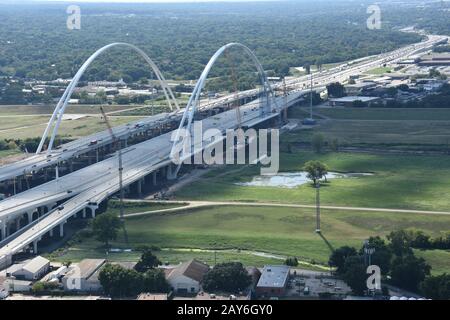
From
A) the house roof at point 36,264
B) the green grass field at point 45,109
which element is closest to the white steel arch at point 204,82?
Result: the green grass field at point 45,109

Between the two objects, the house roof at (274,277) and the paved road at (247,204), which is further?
the paved road at (247,204)

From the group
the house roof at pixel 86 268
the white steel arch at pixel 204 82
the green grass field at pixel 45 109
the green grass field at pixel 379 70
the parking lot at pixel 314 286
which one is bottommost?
the green grass field at pixel 45 109

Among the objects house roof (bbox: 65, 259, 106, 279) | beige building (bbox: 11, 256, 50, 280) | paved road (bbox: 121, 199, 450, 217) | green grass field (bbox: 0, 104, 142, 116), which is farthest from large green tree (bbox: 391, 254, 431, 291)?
green grass field (bbox: 0, 104, 142, 116)

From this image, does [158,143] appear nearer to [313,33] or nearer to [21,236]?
[21,236]

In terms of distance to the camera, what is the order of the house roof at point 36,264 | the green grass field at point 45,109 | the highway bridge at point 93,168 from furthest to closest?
the green grass field at point 45,109 → the highway bridge at point 93,168 → the house roof at point 36,264

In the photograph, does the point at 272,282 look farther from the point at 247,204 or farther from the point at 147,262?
the point at 247,204

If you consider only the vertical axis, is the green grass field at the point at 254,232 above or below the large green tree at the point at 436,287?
below

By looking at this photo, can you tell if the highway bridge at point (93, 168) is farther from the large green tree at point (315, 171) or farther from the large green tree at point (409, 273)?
the large green tree at point (409, 273)
